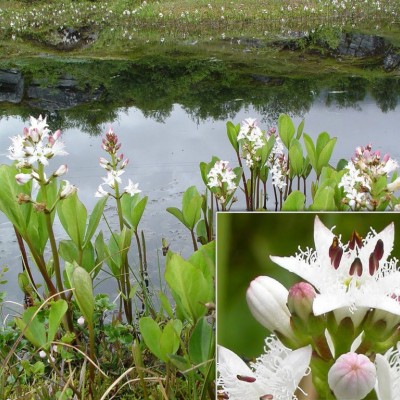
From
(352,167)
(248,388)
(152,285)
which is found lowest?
(152,285)

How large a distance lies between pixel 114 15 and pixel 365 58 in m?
5.70

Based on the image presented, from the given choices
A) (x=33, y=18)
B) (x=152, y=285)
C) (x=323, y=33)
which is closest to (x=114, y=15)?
(x=33, y=18)

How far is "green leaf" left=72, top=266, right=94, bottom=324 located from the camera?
40.8 inches

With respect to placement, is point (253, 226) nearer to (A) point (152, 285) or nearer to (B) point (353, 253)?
(B) point (353, 253)

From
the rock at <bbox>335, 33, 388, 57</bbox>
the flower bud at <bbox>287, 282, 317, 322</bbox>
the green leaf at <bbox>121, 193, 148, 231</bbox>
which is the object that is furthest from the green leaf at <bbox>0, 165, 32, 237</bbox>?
the rock at <bbox>335, 33, 388, 57</bbox>

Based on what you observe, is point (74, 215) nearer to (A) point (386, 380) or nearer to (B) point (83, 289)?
(B) point (83, 289)

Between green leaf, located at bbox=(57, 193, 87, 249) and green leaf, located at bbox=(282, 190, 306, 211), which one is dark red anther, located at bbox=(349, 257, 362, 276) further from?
green leaf, located at bbox=(57, 193, 87, 249)

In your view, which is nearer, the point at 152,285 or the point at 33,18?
the point at 152,285

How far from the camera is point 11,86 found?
444 cm

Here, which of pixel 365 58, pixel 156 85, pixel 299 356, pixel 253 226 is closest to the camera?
pixel 299 356

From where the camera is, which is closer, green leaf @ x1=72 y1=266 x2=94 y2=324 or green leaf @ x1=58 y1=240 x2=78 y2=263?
green leaf @ x1=72 y1=266 x2=94 y2=324

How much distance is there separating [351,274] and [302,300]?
0.07 m

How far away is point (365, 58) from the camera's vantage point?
5066 mm

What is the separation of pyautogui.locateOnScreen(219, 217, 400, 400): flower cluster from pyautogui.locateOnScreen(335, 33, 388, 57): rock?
191 inches
